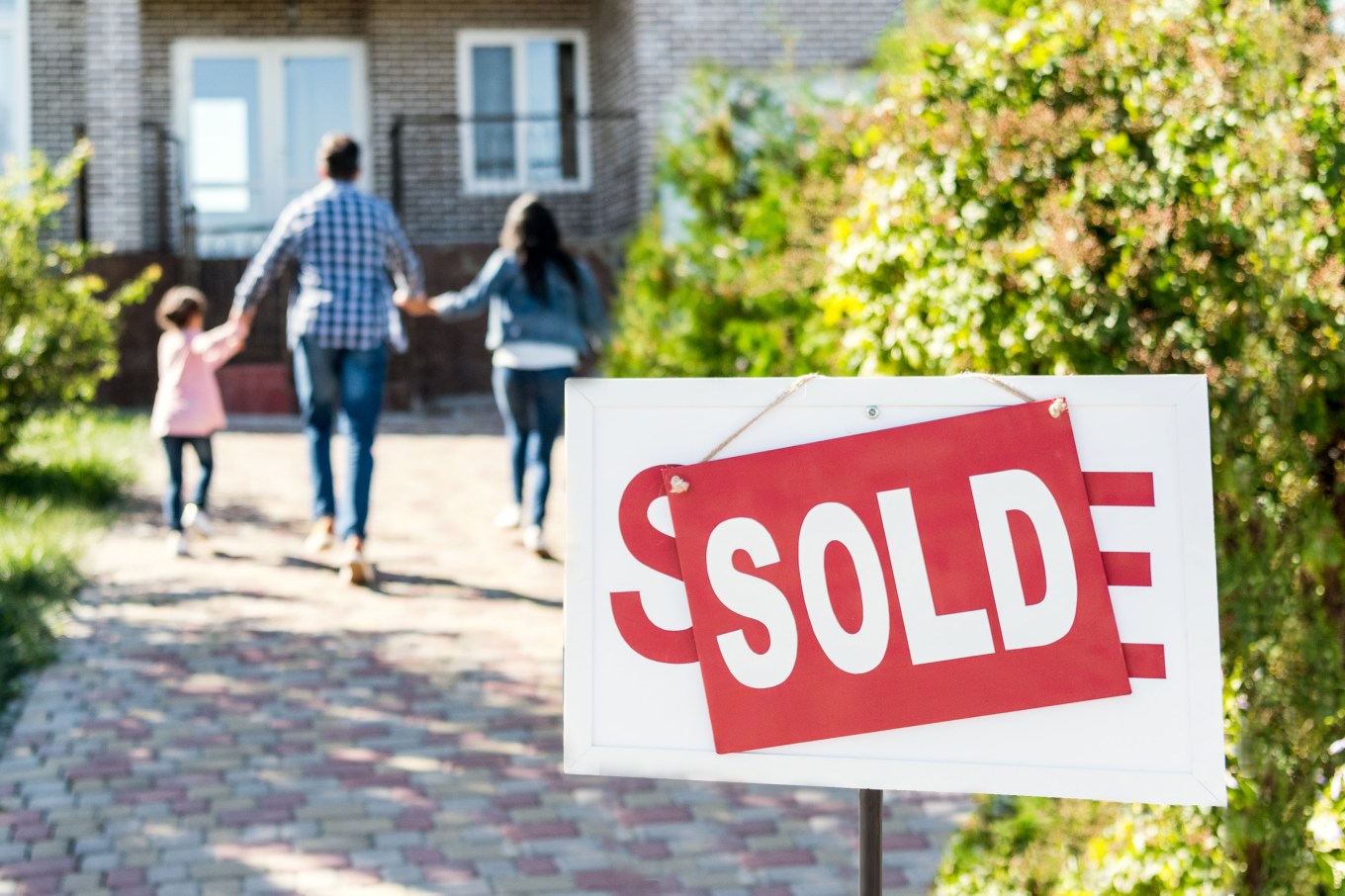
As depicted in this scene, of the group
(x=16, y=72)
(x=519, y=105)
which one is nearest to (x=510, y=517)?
(x=519, y=105)

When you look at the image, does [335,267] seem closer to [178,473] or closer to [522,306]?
[522,306]

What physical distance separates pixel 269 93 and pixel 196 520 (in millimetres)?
11838

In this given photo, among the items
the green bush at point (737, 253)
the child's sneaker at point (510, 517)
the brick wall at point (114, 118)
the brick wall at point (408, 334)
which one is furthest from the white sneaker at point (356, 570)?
the brick wall at point (114, 118)

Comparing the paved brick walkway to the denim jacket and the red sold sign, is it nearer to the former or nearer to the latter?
the denim jacket

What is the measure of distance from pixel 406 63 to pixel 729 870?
16.1m

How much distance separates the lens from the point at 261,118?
19312 mm

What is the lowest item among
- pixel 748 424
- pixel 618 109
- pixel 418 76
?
pixel 748 424

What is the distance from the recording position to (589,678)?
2184 millimetres

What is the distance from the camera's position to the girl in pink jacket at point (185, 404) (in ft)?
28.0

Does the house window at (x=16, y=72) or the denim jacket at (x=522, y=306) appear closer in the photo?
the denim jacket at (x=522, y=306)

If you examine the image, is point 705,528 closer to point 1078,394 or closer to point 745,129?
point 1078,394

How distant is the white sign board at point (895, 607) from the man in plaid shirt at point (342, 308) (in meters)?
5.44

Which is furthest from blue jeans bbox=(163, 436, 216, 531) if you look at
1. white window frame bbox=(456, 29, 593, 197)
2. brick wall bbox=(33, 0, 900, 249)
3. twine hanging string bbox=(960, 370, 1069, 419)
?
white window frame bbox=(456, 29, 593, 197)

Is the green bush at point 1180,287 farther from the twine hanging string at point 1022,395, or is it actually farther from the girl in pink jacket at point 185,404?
the girl in pink jacket at point 185,404
